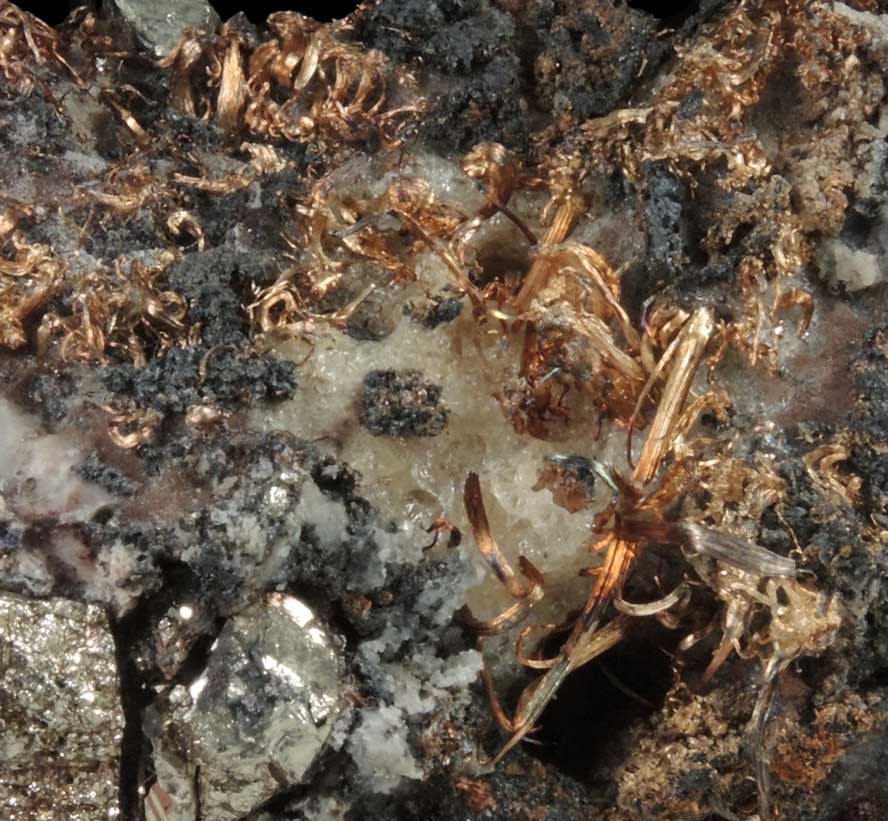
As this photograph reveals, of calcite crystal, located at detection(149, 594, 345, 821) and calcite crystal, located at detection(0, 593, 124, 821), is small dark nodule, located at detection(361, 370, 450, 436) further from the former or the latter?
calcite crystal, located at detection(0, 593, 124, 821)

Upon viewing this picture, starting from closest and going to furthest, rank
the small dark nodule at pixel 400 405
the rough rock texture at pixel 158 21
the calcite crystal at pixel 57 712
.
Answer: the calcite crystal at pixel 57 712
the small dark nodule at pixel 400 405
the rough rock texture at pixel 158 21

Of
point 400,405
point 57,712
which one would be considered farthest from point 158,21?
point 57,712

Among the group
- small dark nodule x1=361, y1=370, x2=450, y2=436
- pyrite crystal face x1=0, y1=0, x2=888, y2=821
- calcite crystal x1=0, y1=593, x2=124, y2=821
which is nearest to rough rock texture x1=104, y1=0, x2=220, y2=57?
pyrite crystal face x1=0, y1=0, x2=888, y2=821

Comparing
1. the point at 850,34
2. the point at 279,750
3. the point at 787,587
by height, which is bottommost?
the point at 279,750

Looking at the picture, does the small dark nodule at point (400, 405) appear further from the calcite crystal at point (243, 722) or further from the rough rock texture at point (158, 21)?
the rough rock texture at point (158, 21)

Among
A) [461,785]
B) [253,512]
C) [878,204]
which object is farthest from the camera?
[878,204]

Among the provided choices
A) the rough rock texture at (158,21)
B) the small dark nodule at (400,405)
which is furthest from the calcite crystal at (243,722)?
the rough rock texture at (158,21)

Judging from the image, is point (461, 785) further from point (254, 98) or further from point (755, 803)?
point (254, 98)

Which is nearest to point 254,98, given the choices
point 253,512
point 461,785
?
point 253,512
